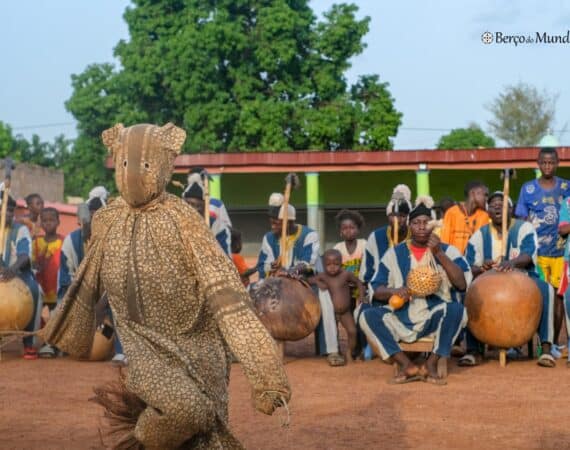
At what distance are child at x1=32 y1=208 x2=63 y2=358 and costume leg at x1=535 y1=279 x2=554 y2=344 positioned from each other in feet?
17.8

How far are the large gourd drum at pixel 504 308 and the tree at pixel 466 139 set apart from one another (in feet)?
143

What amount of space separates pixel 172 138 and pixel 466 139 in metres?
50.6

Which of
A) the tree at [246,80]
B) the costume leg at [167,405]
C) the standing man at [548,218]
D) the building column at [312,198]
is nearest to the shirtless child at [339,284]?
the standing man at [548,218]

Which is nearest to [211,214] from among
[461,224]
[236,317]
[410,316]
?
[410,316]

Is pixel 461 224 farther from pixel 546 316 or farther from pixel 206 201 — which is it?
pixel 206 201

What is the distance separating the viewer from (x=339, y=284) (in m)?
11.2

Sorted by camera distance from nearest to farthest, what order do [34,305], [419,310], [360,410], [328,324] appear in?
1. [360,410]
2. [419,310]
3. [328,324]
4. [34,305]

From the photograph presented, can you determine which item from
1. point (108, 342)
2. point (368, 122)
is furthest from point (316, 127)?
point (108, 342)

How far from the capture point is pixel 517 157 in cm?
2284

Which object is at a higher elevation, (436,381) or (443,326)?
(443,326)

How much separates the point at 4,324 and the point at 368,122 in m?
24.4

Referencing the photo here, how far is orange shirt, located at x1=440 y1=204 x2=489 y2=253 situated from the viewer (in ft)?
39.4

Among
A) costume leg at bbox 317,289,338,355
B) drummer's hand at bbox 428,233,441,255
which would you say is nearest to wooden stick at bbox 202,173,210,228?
costume leg at bbox 317,289,338,355

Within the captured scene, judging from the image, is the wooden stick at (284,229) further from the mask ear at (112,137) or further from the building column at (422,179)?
the building column at (422,179)
